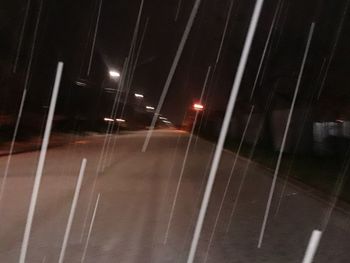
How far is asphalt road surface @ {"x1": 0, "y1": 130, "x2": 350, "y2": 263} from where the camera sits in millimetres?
5504

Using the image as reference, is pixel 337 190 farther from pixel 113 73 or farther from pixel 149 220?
pixel 113 73

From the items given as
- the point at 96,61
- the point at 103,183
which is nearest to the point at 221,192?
the point at 103,183

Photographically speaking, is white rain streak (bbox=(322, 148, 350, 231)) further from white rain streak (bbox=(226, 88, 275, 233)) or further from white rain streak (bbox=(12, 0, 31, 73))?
white rain streak (bbox=(12, 0, 31, 73))

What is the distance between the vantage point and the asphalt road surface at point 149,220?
18.1 feet

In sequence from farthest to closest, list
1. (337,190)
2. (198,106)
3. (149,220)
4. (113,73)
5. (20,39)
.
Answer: (198,106) < (113,73) < (20,39) < (337,190) < (149,220)

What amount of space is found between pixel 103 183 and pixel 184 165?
19.1ft

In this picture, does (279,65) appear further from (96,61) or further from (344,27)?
(96,61)

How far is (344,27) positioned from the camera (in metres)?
15.3

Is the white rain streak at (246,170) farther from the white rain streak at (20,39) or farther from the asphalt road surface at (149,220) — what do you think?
the white rain streak at (20,39)

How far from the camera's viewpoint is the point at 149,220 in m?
7.29

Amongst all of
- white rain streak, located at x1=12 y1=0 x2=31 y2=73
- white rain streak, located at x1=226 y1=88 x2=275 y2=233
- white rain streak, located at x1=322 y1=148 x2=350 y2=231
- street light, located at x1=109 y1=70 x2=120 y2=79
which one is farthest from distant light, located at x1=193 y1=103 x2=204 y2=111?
white rain streak, located at x1=322 y1=148 x2=350 y2=231

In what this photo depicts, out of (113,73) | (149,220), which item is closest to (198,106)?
(113,73)

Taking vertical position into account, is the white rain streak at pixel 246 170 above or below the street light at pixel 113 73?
below

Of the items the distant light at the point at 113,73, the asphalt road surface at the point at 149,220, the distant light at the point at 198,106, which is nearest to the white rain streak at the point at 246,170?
the asphalt road surface at the point at 149,220
